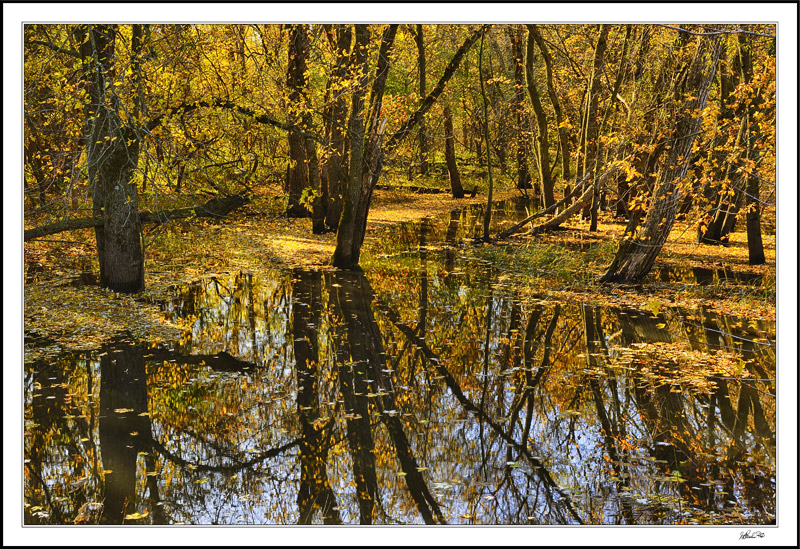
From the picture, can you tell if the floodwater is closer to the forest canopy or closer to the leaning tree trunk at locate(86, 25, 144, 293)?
the leaning tree trunk at locate(86, 25, 144, 293)

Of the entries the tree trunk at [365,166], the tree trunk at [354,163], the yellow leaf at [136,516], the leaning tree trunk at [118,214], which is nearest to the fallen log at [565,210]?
the tree trunk at [365,166]

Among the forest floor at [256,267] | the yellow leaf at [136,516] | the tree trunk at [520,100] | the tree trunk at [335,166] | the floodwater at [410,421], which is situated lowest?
the yellow leaf at [136,516]

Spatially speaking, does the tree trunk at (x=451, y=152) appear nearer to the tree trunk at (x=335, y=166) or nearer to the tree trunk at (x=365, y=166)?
the tree trunk at (x=335, y=166)

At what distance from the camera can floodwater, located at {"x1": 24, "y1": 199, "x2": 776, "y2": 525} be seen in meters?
5.23

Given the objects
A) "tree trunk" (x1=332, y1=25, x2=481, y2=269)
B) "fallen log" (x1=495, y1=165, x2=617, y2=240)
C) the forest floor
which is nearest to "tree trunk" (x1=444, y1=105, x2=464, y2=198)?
the forest floor

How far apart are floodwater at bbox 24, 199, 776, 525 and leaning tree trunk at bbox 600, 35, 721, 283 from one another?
2.16 metres

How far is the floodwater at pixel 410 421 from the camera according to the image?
17.2ft

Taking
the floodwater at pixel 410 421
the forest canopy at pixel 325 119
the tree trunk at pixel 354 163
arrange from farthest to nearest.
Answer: the tree trunk at pixel 354 163
the forest canopy at pixel 325 119
the floodwater at pixel 410 421

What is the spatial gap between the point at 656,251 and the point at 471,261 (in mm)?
5127

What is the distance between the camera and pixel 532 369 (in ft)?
28.3

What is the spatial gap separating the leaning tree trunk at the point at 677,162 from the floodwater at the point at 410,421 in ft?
7.10

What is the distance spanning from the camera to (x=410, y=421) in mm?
6852

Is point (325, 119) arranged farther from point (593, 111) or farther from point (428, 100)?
point (593, 111)

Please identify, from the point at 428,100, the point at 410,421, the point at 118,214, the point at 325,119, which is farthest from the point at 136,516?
the point at 325,119
